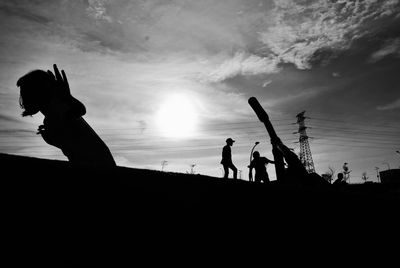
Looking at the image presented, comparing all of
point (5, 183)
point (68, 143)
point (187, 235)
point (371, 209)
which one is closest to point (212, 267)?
point (187, 235)

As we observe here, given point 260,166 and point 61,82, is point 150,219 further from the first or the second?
point 260,166

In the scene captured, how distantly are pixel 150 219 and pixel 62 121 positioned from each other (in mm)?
1891

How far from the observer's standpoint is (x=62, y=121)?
95.0 inches

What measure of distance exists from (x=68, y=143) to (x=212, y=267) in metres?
2.00

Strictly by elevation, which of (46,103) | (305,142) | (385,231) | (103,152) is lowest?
(385,231)

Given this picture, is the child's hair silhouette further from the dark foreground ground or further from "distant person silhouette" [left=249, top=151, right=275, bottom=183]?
"distant person silhouette" [left=249, top=151, right=275, bottom=183]

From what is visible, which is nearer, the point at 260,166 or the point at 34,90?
the point at 34,90

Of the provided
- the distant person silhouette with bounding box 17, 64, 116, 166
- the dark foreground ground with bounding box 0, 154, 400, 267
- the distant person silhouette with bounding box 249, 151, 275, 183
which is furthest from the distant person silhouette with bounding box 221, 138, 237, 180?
the dark foreground ground with bounding box 0, 154, 400, 267

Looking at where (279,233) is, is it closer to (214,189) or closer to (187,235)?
(214,189)

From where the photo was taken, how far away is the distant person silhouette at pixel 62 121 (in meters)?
2.38

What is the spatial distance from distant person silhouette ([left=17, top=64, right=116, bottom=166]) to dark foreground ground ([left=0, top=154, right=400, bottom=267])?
59.3 inches

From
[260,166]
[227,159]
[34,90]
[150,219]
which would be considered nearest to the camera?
[150,219]

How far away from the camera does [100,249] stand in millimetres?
769

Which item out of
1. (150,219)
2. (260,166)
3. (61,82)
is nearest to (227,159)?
(260,166)
